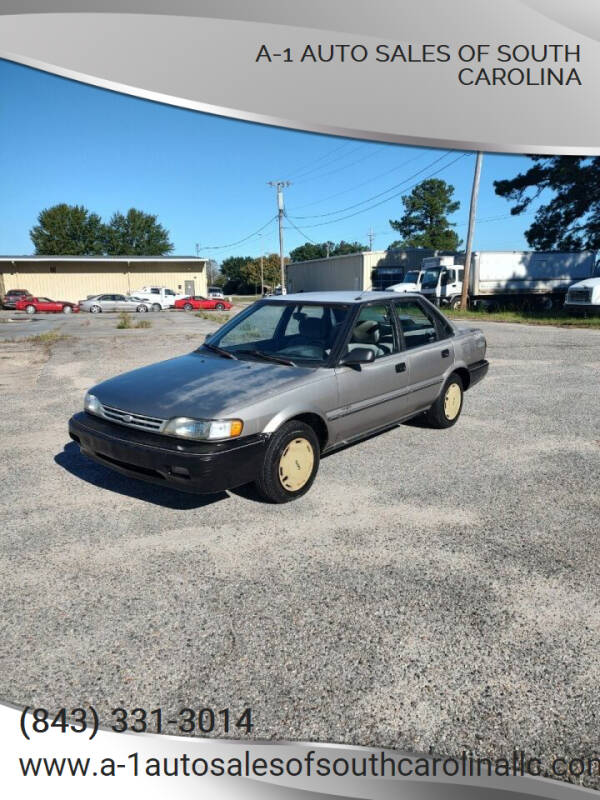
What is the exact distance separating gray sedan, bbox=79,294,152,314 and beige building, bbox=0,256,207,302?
859 cm

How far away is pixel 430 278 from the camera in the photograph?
3041 cm

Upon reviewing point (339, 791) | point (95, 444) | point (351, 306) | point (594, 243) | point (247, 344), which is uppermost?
point (594, 243)

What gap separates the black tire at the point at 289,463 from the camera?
373cm

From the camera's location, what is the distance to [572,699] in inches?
83.0

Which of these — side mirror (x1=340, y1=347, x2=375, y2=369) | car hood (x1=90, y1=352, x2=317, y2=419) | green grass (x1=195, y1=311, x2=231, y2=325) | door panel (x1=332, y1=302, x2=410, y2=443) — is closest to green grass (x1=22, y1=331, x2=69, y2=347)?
green grass (x1=195, y1=311, x2=231, y2=325)

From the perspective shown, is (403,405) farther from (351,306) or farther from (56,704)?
(56,704)

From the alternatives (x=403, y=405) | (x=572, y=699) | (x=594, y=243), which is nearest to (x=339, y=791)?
(x=572, y=699)

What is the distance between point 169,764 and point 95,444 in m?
2.47

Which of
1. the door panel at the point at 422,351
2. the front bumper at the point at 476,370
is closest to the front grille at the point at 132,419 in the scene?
the door panel at the point at 422,351

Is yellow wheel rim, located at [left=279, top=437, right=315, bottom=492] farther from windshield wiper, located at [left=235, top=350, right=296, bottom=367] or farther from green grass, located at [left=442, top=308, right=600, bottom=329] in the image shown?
green grass, located at [left=442, top=308, right=600, bottom=329]

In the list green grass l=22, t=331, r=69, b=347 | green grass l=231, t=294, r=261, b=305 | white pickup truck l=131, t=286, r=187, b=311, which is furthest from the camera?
green grass l=231, t=294, r=261, b=305

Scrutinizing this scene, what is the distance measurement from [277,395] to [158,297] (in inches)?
1479

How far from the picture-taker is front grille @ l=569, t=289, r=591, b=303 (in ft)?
70.6

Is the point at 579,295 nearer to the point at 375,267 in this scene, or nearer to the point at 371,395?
the point at 371,395
